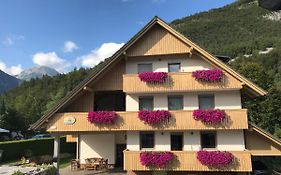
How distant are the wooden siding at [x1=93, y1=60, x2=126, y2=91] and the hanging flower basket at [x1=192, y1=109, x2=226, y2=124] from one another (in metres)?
6.36

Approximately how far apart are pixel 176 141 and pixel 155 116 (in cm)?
265

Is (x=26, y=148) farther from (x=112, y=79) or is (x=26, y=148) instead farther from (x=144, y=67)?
(x=144, y=67)

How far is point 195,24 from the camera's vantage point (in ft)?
433

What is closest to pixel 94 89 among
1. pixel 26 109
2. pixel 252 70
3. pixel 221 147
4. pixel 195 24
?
pixel 221 147

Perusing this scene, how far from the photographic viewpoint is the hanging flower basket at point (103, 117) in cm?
2194

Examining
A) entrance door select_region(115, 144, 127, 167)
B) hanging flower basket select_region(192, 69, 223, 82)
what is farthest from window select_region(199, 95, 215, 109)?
entrance door select_region(115, 144, 127, 167)

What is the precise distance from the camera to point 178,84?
2211 cm

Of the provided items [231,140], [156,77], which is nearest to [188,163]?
[231,140]

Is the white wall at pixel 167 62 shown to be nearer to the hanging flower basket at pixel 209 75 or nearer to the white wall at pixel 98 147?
the hanging flower basket at pixel 209 75

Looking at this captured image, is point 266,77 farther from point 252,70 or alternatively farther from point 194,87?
point 194,87

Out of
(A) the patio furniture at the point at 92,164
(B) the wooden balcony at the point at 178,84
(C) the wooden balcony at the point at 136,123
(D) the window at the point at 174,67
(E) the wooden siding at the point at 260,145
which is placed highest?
(D) the window at the point at 174,67

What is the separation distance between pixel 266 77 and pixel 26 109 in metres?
60.3

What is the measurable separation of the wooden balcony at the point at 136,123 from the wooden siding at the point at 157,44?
4.65 m

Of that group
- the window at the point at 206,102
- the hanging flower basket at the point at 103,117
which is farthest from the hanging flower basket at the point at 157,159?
the window at the point at 206,102
